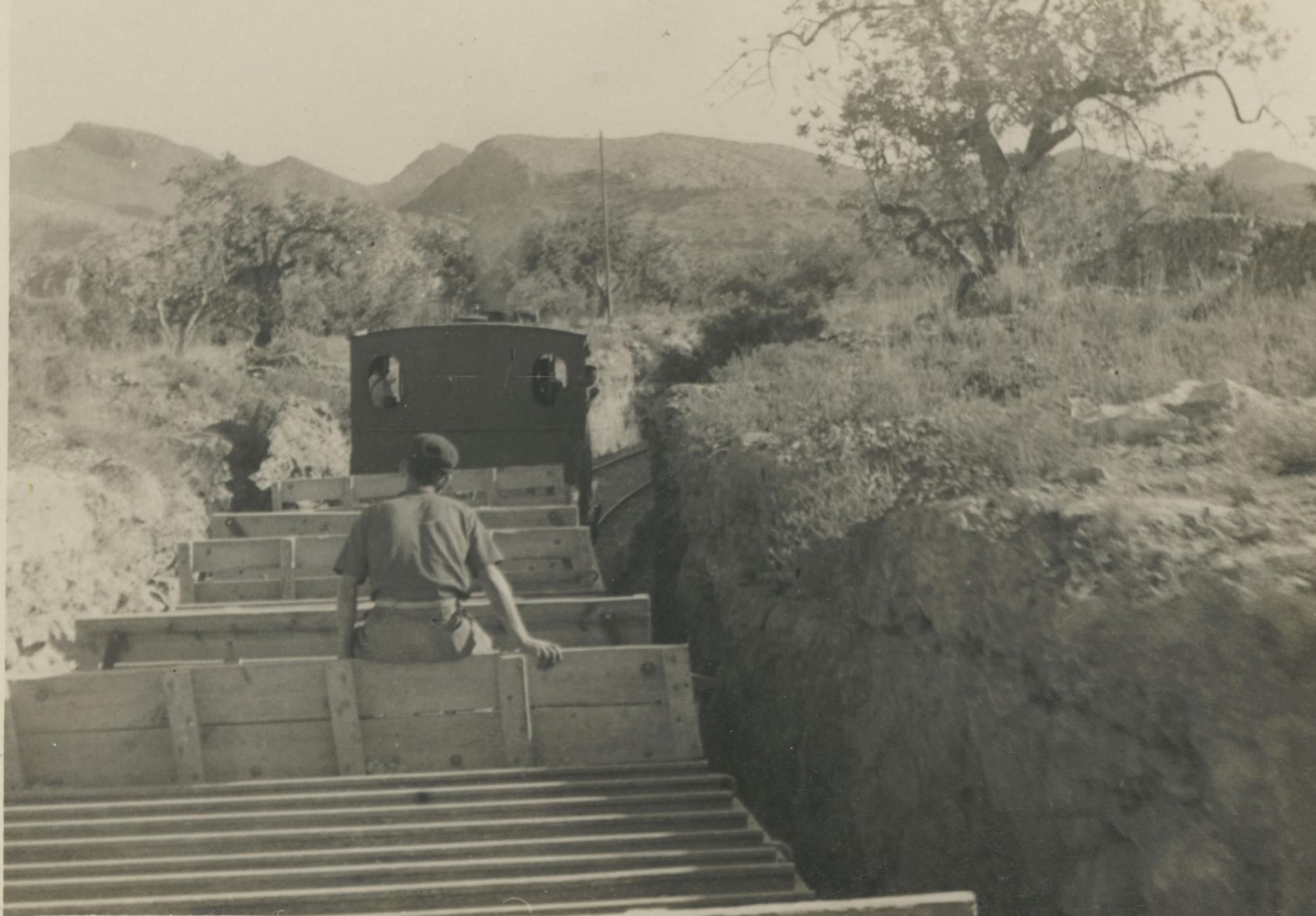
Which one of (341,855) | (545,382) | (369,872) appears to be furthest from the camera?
(545,382)

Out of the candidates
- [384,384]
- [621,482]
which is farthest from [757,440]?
[621,482]

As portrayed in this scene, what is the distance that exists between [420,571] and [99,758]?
5.67 ft

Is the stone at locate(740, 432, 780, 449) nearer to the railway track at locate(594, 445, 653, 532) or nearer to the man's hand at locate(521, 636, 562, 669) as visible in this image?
the man's hand at locate(521, 636, 562, 669)

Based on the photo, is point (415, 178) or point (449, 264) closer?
point (449, 264)

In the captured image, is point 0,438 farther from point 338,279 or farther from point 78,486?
point 338,279

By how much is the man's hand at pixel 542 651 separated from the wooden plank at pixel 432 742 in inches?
13.8

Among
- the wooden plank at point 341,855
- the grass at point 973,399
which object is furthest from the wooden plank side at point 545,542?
the wooden plank at point 341,855

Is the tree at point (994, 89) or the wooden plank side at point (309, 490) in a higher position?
the tree at point (994, 89)

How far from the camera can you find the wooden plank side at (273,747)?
5.28 m

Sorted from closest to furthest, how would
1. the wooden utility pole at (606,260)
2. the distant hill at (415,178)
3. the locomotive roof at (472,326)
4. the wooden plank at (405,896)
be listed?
the wooden plank at (405,896) < the locomotive roof at (472,326) < the wooden utility pole at (606,260) < the distant hill at (415,178)

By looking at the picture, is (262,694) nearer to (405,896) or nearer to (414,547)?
(414,547)

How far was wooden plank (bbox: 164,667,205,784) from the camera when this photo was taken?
205 inches

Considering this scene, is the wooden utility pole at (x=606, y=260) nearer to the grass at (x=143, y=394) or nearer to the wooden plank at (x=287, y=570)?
the grass at (x=143, y=394)

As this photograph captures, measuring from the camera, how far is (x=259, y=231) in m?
24.7
